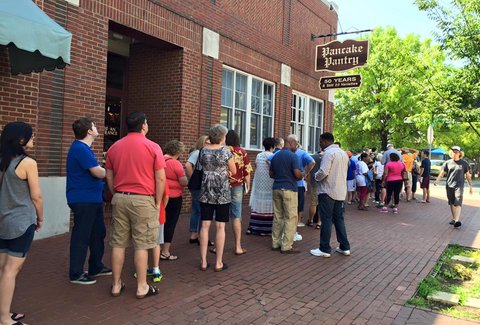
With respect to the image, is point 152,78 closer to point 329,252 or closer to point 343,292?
point 329,252

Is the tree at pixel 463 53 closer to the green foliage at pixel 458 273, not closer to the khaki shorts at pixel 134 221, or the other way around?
the green foliage at pixel 458 273

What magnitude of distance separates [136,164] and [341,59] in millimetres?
10937

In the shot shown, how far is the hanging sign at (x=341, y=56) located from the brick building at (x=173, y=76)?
0.79m

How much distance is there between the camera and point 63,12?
22.7ft

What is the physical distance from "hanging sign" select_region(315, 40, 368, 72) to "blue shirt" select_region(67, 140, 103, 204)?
10517 millimetres

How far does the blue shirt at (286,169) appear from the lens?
669 cm

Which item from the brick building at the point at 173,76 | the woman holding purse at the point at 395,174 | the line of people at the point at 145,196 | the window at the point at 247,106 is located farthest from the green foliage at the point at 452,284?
the window at the point at 247,106

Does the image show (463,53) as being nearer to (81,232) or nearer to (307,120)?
(81,232)

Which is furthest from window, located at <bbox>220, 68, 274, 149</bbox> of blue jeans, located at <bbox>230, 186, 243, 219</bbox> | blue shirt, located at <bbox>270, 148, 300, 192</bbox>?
blue jeans, located at <bbox>230, 186, 243, 219</bbox>

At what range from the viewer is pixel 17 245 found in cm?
357

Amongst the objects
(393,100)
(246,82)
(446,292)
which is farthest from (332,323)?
(393,100)

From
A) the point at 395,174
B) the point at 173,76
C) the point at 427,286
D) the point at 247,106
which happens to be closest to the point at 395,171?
the point at 395,174

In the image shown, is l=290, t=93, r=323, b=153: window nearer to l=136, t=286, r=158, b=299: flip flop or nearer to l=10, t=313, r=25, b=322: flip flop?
l=136, t=286, r=158, b=299: flip flop

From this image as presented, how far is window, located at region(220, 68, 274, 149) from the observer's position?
11.2 m
